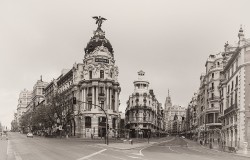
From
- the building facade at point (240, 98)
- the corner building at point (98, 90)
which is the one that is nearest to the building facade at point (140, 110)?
the corner building at point (98, 90)

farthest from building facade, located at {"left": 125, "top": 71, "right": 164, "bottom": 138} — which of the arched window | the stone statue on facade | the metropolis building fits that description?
the stone statue on facade

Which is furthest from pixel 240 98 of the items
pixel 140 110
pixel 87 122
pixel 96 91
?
pixel 140 110

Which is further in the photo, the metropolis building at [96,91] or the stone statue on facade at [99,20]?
the stone statue on facade at [99,20]

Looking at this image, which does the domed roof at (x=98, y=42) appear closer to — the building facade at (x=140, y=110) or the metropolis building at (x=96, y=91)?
the metropolis building at (x=96, y=91)

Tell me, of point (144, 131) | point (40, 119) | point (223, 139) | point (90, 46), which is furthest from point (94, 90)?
point (144, 131)

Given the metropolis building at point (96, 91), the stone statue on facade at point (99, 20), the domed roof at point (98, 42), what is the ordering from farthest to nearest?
the stone statue on facade at point (99, 20), the domed roof at point (98, 42), the metropolis building at point (96, 91)

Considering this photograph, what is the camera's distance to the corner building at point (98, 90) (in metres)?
97.1

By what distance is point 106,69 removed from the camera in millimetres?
99625

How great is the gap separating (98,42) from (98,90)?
44.7 feet

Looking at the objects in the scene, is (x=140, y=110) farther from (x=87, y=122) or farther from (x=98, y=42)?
(x=87, y=122)

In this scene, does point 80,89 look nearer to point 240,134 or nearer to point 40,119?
point 40,119

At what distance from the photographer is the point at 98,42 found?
103 meters

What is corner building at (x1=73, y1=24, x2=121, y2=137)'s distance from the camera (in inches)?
3824

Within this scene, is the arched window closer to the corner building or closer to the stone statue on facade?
the corner building
